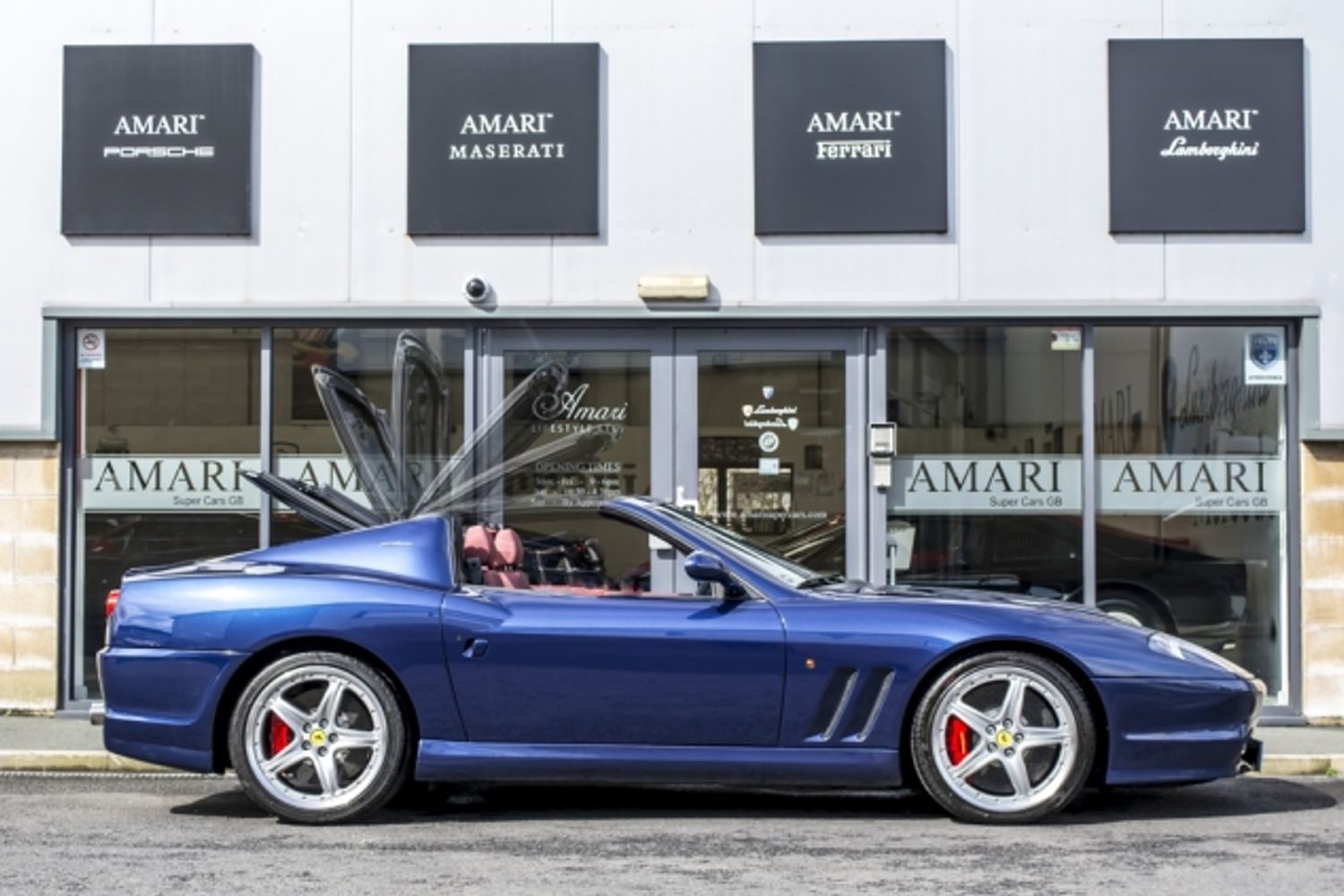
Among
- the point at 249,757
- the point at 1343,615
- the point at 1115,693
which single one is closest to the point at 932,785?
the point at 1115,693

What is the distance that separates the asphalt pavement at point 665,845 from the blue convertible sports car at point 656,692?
0.21 metres

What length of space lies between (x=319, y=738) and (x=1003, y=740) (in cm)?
260

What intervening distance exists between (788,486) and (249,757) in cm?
452

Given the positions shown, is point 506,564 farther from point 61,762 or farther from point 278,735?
point 61,762

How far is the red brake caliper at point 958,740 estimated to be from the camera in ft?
21.2

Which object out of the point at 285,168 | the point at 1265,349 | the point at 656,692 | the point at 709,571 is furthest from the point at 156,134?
the point at 1265,349

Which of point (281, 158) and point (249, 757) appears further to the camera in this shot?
point (281, 158)

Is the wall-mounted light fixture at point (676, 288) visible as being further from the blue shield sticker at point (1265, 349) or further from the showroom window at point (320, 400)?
the blue shield sticker at point (1265, 349)

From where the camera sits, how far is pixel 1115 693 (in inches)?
253

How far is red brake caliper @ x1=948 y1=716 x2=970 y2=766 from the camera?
6.46 m

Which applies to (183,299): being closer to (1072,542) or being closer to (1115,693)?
(1072,542)

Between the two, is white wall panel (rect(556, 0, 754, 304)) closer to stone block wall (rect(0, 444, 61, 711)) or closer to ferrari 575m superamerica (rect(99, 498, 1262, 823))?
stone block wall (rect(0, 444, 61, 711))

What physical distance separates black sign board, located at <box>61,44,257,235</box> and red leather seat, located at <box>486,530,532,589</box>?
3.95 metres

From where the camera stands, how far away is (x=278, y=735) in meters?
6.59
